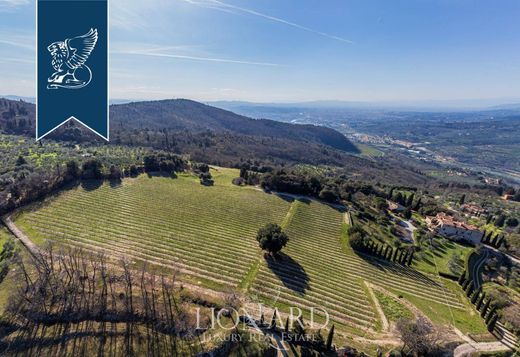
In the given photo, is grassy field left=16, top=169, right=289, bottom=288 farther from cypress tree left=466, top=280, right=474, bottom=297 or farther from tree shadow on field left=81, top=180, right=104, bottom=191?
cypress tree left=466, top=280, right=474, bottom=297

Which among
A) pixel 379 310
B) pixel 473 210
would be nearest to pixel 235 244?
pixel 379 310

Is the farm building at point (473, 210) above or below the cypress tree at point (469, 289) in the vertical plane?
above

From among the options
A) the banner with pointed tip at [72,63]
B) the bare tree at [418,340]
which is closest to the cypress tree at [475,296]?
the bare tree at [418,340]

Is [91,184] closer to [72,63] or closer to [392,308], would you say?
[72,63]

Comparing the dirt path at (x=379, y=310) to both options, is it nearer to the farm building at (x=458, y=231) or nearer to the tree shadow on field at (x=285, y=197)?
the tree shadow on field at (x=285, y=197)

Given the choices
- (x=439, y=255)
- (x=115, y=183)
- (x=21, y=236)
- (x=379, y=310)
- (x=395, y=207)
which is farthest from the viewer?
(x=395, y=207)

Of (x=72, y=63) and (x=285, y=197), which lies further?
(x=285, y=197)
